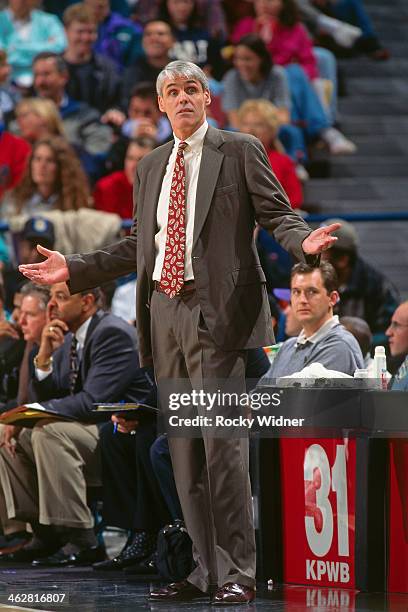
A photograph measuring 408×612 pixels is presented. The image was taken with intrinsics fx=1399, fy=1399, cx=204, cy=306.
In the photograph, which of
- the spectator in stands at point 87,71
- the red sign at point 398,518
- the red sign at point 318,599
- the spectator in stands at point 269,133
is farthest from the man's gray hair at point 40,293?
the spectator in stands at point 87,71

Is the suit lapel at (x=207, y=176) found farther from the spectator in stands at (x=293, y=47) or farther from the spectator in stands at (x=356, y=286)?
the spectator in stands at (x=293, y=47)

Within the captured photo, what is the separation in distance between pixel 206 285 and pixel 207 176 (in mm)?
399

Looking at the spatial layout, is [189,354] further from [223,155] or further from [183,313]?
[223,155]

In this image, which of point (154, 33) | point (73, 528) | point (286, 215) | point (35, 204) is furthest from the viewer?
point (154, 33)

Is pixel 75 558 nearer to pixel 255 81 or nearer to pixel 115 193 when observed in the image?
pixel 115 193

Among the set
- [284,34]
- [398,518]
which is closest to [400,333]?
[398,518]

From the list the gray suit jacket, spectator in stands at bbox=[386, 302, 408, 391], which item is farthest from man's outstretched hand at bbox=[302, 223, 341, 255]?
spectator in stands at bbox=[386, 302, 408, 391]

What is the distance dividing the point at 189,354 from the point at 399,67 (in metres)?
8.16

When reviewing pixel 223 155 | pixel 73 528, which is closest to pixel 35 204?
pixel 73 528

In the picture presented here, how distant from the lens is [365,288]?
7.99 meters

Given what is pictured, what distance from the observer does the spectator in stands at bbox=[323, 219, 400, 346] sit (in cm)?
794

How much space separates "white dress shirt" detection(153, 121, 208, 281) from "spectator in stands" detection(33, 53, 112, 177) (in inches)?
201

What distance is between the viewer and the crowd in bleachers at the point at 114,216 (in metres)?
6.27

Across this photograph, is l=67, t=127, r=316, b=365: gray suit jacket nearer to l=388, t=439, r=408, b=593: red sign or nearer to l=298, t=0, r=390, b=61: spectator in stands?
l=388, t=439, r=408, b=593: red sign
